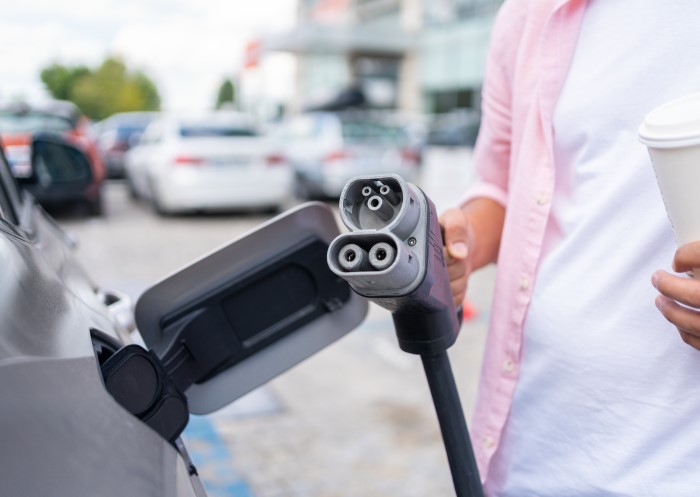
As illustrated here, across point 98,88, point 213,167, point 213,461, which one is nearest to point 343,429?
point 213,461

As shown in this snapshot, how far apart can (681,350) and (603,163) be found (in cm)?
29

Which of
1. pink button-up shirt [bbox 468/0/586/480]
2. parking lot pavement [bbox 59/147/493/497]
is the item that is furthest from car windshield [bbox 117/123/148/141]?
pink button-up shirt [bbox 468/0/586/480]

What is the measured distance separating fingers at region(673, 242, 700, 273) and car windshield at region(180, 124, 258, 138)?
992cm

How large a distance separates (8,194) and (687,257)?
1306 mm

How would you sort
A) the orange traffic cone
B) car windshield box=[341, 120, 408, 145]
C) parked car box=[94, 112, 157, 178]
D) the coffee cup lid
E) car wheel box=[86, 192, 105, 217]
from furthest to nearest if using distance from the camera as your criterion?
parked car box=[94, 112, 157, 178] < car windshield box=[341, 120, 408, 145] < car wheel box=[86, 192, 105, 217] < the orange traffic cone < the coffee cup lid

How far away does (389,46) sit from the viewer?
1487 inches

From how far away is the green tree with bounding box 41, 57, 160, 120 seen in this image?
2098 inches

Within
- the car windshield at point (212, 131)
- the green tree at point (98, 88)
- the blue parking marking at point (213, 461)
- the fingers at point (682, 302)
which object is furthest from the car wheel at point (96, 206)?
the green tree at point (98, 88)

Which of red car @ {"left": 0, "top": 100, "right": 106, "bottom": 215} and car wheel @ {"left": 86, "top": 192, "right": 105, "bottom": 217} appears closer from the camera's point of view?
red car @ {"left": 0, "top": 100, "right": 106, "bottom": 215}

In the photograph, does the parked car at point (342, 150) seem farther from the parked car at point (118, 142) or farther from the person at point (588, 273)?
the person at point (588, 273)

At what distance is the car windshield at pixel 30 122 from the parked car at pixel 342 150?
11.0 feet

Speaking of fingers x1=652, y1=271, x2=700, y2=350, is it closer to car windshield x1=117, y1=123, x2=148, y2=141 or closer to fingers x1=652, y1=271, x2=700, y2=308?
fingers x1=652, y1=271, x2=700, y2=308

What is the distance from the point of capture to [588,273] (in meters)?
1.16

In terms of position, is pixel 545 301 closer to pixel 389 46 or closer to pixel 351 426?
pixel 351 426
